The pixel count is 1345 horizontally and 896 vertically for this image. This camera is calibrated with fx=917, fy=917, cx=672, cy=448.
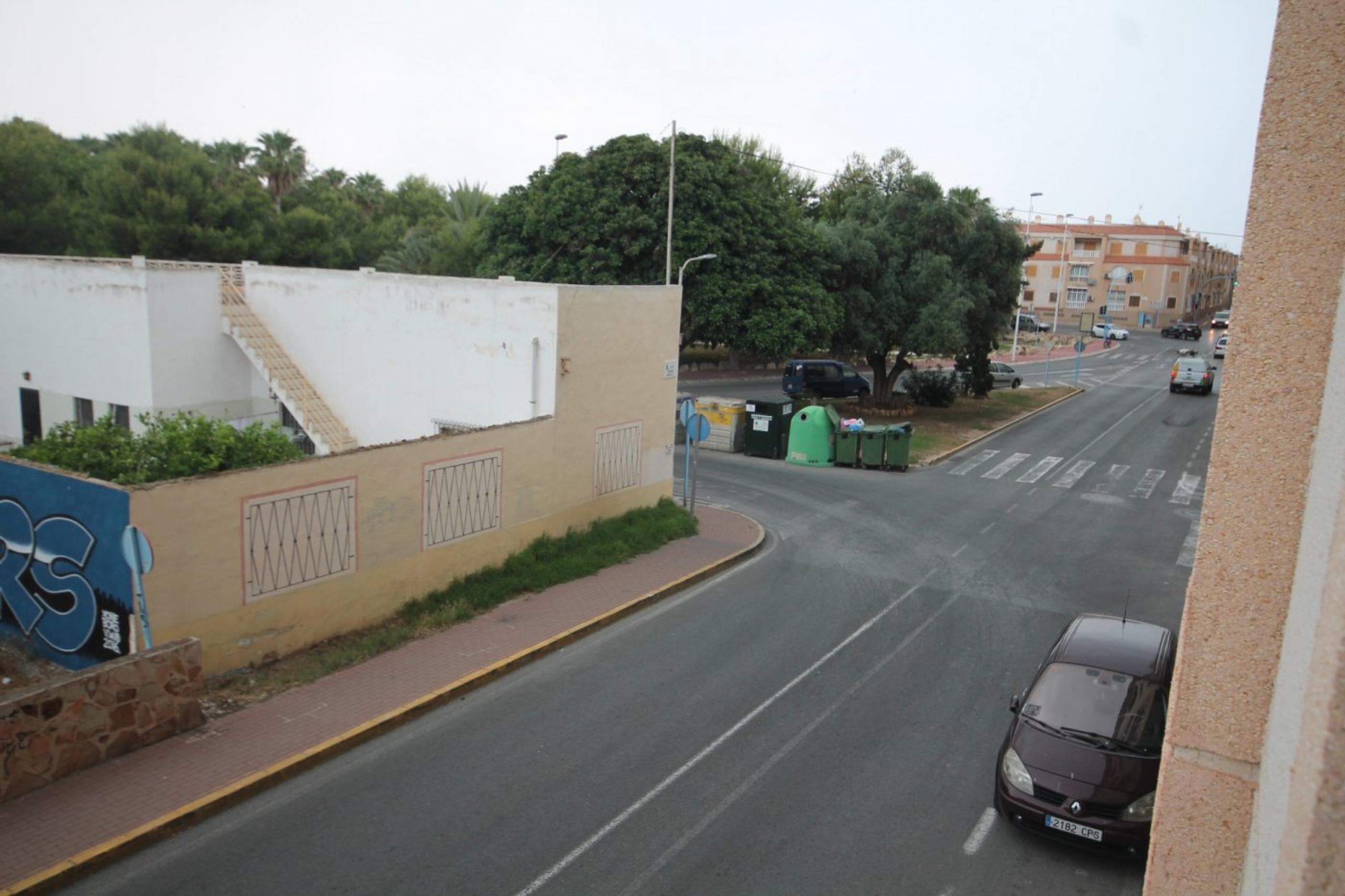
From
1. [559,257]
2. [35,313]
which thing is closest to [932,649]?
[35,313]

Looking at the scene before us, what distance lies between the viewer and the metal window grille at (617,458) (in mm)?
16766

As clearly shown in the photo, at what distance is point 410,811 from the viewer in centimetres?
823

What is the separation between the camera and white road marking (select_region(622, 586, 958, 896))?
294 inches

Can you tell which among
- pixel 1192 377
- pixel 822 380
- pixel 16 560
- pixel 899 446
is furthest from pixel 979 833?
pixel 1192 377

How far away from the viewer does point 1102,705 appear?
8586 millimetres

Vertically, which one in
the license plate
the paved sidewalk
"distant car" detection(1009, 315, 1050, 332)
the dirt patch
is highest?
"distant car" detection(1009, 315, 1050, 332)

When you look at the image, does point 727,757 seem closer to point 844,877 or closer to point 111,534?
point 844,877

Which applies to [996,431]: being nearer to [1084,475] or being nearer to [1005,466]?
[1005,466]

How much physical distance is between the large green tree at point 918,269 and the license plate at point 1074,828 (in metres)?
25.1

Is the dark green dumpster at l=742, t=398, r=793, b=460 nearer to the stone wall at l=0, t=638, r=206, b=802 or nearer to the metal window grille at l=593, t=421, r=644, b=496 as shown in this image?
the metal window grille at l=593, t=421, r=644, b=496

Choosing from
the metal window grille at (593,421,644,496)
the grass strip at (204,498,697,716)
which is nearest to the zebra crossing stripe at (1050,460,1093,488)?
the grass strip at (204,498,697,716)

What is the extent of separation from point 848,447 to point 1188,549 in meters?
9.38

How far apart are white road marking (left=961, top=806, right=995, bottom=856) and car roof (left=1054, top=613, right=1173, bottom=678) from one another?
5.71ft

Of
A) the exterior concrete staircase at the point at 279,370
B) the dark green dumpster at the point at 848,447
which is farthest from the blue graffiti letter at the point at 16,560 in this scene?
the dark green dumpster at the point at 848,447
